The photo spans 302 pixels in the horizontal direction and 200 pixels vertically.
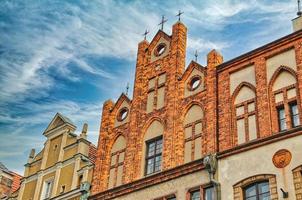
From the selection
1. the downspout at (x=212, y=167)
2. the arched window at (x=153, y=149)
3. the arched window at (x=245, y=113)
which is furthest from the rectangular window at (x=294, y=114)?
the arched window at (x=153, y=149)

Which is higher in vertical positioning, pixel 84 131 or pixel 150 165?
pixel 84 131

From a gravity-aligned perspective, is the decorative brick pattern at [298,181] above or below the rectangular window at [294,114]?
below

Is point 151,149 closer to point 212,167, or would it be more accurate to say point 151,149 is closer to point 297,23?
point 212,167

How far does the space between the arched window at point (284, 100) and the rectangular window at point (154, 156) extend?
5223 millimetres

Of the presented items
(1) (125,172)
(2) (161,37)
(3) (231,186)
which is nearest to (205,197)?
(3) (231,186)

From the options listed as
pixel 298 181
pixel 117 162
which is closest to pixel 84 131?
pixel 117 162

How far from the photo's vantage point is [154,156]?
854 inches

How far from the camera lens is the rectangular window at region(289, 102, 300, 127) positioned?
17.9 metres

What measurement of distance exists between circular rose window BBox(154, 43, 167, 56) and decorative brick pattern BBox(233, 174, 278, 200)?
848cm

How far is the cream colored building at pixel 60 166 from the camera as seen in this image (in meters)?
24.7

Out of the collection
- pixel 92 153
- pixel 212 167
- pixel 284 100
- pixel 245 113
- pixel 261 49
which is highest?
pixel 261 49

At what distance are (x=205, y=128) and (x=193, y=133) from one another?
0.63 metres

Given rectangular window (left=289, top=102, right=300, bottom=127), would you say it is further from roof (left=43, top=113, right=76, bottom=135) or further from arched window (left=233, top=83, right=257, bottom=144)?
roof (left=43, top=113, right=76, bottom=135)

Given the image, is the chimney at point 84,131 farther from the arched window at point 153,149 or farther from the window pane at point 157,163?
the window pane at point 157,163
